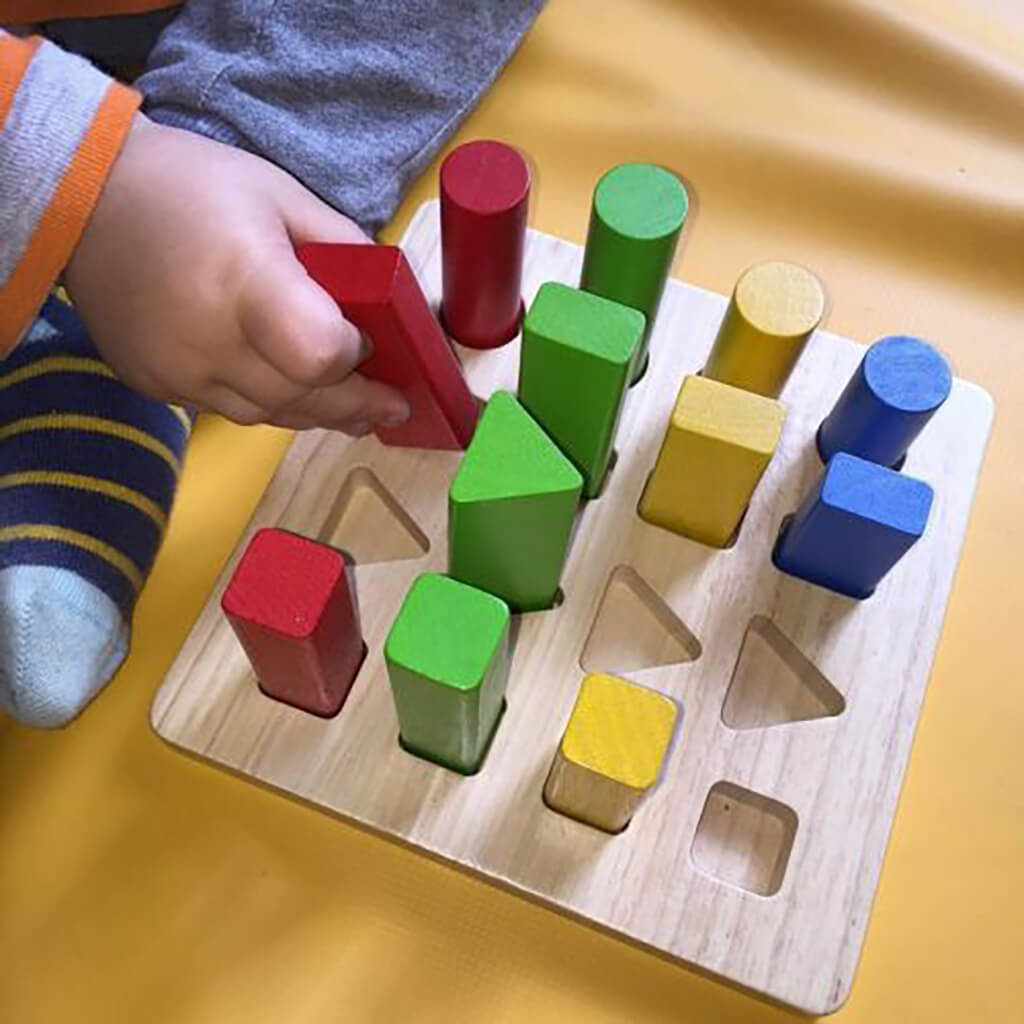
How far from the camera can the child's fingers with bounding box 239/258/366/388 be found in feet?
1.27

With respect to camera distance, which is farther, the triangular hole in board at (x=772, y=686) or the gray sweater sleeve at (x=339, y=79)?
the gray sweater sleeve at (x=339, y=79)

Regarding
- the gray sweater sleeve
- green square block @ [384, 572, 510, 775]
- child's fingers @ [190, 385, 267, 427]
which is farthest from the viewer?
the gray sweater sleeve

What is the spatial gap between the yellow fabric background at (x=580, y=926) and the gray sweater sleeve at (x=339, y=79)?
2 cm

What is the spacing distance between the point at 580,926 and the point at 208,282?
0.25 m

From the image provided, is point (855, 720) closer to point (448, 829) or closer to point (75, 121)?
point (448, 829)

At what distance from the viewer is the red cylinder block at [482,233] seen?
15.8 inches

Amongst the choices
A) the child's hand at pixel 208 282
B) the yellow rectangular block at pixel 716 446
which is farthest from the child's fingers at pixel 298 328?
the yellow rectangular block at pixel 716 446

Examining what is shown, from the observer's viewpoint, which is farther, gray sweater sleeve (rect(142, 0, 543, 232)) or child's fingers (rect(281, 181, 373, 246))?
gray sweater sleeve (rect(142, 0, 543, 232))

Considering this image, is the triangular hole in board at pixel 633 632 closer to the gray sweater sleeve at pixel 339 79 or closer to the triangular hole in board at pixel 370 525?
the triangular hole in board at pixel 370 525

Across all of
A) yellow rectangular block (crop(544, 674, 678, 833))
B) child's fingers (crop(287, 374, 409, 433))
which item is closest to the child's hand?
child's fingers (crop(287, 374, 409, 433))

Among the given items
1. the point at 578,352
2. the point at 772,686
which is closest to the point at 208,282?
the point at 578,352

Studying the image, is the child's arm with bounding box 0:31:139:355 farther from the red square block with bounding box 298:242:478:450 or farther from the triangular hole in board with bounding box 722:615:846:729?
the triangular hole in board with bounding box 722:615:846:729

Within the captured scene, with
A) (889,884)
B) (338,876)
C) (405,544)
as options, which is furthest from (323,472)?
(889,884)

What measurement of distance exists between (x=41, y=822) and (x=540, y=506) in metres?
0.22
